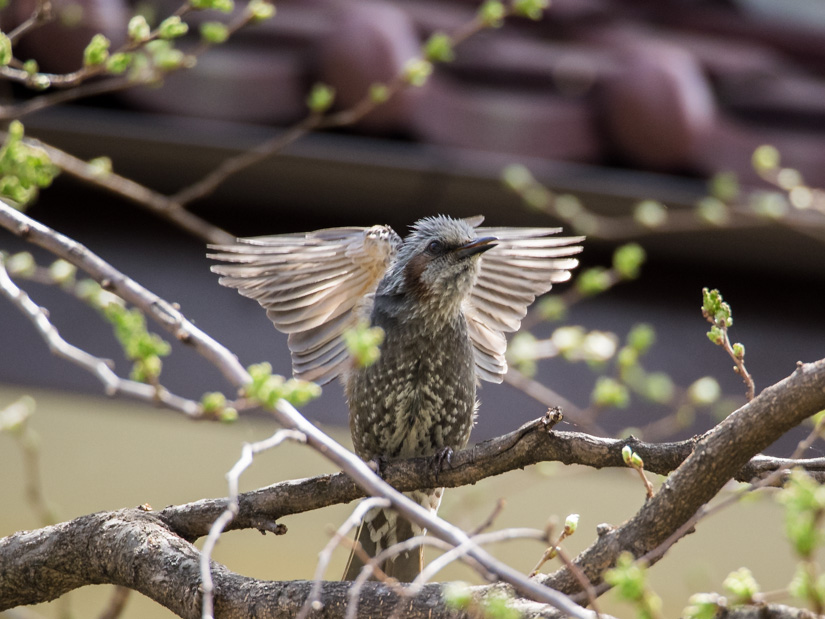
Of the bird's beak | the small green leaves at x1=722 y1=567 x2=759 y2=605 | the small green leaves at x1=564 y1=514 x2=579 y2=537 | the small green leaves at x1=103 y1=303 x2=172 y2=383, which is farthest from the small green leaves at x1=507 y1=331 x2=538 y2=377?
the small green leaves at x1=722 y1=567 x2=759 y2=605

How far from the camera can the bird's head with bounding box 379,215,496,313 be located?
3.43m

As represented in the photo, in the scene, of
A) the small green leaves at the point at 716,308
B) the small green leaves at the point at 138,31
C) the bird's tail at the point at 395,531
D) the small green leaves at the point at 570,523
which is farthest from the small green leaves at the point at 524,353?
the small green leaves at the point at 138,31

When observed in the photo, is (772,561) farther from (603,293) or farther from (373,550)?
(373,550)

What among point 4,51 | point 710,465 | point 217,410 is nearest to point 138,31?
point 4,51

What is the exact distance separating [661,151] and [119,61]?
3347 millimetres

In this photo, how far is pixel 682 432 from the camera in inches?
207

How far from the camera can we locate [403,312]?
3465 mm

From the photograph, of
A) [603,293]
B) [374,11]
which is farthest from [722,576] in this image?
[374,11]

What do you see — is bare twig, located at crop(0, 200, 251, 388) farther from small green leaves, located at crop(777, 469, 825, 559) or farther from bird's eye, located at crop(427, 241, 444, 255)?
bird's eye, located at crop(427, 241, 444, 255)

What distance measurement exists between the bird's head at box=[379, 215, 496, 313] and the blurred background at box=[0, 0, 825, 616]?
49.2 inches

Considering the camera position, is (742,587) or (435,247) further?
(435,247)

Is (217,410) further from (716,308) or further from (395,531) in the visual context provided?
(395,531)

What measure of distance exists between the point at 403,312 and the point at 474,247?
0.35m

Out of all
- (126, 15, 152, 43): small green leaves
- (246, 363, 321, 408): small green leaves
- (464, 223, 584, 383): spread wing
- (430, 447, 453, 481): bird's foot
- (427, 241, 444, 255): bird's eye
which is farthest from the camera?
(464, 223, 584, 383): spread wing
